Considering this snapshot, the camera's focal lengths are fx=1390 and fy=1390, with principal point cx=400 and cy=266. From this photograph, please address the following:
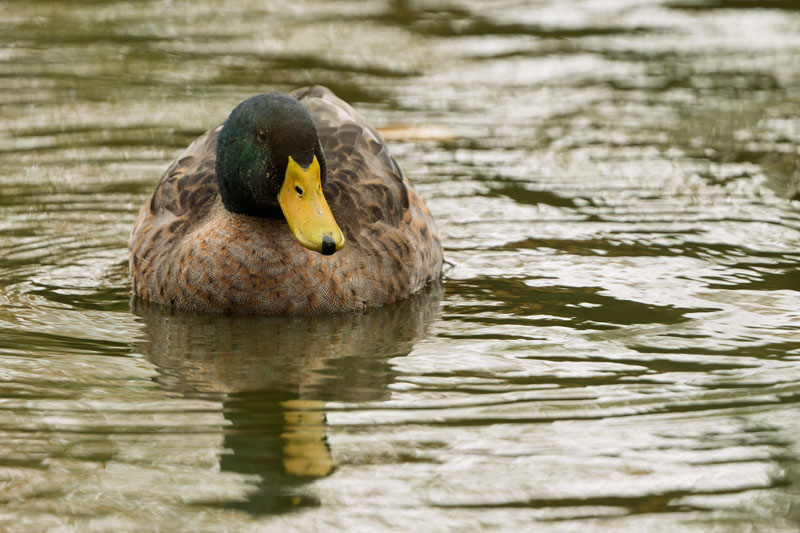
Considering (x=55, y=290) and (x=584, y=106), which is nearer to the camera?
(x=55, y=290)

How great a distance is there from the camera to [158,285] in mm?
7430

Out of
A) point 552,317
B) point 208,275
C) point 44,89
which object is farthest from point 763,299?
point 44,89

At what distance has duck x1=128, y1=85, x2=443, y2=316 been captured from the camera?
6938 millimetres

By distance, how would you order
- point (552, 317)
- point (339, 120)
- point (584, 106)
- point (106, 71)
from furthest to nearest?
point (106, 71), point (584, 106), point (339, 120), point (552, 317)

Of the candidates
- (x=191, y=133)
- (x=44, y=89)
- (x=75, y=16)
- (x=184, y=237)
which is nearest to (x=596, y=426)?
(x=184, y=237)

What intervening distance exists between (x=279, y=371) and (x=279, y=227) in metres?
1.10

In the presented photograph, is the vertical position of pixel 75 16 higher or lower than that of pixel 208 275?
higher

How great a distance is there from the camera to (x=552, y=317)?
7.21 m

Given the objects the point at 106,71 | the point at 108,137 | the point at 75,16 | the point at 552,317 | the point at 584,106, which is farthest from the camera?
the point at 75,16

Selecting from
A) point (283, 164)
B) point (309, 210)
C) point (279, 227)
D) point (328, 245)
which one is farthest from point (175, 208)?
point (328, 245)

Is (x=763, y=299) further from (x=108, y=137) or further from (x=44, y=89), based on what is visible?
(x=44, y=89)

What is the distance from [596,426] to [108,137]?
629 cm

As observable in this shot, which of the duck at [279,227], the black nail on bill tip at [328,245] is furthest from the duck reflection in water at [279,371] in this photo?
the black nail on bill tip at [328,245]

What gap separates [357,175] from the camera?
305 inches
